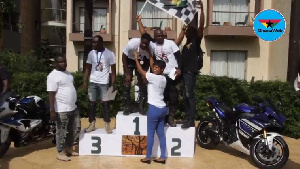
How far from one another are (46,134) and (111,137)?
130cm

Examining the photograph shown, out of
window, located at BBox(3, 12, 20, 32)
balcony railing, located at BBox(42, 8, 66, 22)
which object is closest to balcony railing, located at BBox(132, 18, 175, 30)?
balcony railing, located at BBox(42, 8, 66, 22)

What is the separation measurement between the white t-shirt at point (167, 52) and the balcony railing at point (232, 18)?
10670mm

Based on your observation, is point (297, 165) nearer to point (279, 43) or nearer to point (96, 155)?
point (96, 155)

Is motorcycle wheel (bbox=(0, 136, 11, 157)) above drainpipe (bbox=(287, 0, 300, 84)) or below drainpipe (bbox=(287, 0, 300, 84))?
below

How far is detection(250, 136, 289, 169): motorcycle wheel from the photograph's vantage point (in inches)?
198

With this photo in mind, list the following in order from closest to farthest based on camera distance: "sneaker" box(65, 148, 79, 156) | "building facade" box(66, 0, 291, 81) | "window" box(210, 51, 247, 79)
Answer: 1. "sneaker" box(65, 148, 79, 156)
2. "building facade" box(66, 0, 291, 81)
3. "window" box(210, 51, 247, 79)

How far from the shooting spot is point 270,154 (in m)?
5.14

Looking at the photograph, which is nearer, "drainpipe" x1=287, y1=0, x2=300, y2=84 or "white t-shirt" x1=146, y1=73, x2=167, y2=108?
"white t-shirt" x1=146, y1=73, x2=167, y2=108

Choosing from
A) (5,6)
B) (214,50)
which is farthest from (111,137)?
(214,50)

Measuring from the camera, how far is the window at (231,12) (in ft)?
52.0

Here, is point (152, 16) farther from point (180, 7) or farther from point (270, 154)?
point (270, 154)

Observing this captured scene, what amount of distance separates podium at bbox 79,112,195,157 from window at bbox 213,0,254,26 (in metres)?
11.2

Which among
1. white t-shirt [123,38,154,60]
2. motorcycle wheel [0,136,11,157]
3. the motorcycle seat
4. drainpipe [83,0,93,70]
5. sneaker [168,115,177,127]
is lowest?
motorcycle wheel [0,136,11,157]

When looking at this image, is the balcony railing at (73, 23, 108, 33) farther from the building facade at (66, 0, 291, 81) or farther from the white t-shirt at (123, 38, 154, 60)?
the white t-shirt at (123, 38, 154, 60)
